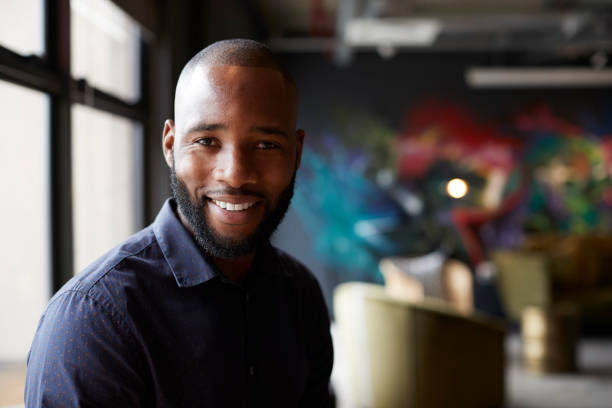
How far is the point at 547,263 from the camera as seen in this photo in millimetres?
5281

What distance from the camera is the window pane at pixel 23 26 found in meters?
1.95

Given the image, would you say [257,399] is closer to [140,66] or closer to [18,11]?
[18,11]

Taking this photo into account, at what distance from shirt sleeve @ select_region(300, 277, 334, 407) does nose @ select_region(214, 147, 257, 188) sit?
43cm

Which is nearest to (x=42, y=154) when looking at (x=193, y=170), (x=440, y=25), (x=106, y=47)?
(x=106, y=47)

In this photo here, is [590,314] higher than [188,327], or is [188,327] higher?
[188,327]

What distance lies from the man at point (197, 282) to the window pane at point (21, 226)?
4.19 feet

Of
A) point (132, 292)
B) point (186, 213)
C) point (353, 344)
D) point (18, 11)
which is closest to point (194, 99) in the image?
point (186, 213)

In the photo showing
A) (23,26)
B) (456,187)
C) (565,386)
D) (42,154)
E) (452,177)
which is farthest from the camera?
(452,177)

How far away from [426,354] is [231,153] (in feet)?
9.30

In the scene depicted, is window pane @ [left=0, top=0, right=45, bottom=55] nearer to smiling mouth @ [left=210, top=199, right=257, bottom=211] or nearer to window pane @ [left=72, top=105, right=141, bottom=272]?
window pane @ [left=72, top=105, right=141, bottom=272]

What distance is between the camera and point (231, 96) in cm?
94

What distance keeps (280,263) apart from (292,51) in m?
5.64

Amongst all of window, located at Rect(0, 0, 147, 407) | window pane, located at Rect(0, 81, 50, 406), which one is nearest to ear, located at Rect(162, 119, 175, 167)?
window, located at Rect(0, 0, 147, 407)

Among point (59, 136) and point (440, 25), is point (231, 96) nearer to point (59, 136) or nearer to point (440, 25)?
point (59, 136)
